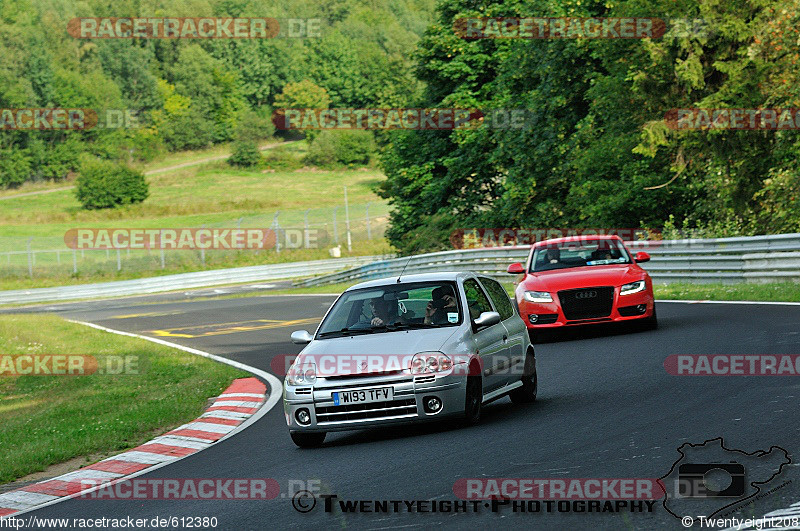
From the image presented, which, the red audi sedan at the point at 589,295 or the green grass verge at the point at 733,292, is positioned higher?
the red audi sedan at the point at 589,295

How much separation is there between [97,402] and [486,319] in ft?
24.2

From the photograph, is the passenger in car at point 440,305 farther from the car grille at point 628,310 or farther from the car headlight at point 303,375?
the car grille at point 628,310

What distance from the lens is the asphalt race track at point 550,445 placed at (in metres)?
6.87

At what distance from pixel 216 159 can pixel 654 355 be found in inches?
5018

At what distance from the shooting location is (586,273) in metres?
16.8

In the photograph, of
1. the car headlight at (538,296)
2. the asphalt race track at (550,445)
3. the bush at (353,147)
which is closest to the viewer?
the asphalt race track at (550,445)

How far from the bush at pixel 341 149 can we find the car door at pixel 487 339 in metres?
121

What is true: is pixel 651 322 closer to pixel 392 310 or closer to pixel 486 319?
pixel 486 319

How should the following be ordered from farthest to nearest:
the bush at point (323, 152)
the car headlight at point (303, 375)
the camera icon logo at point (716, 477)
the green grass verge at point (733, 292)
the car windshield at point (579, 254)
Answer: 1. the bush at point (323, 152)
2. the green grass verge at point (733, 292)
3. the car windshield at point (579, 254)
4. the car headlight at point (303, 375)
5. the camera icon logo at point (716, 477)

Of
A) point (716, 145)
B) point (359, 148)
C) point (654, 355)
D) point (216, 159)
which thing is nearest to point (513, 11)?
point (716, 145)

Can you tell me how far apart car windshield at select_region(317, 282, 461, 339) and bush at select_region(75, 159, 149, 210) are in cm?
9834

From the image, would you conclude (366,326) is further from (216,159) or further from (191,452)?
(216,159)

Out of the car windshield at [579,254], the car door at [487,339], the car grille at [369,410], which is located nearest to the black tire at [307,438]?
the car grille at [369,410]

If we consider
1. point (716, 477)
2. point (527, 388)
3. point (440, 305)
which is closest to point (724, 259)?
point (527, 388)
